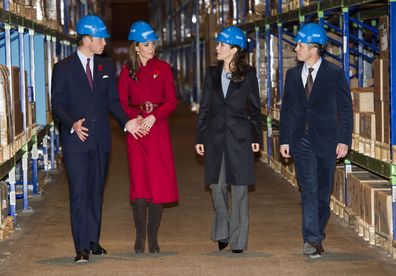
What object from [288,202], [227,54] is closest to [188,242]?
[227,54]

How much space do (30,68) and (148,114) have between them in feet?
14.0

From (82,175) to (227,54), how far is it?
4.75 ft

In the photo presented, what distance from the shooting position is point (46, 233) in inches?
349

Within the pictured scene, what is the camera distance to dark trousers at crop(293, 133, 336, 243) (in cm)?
732

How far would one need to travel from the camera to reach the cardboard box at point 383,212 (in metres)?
7.56

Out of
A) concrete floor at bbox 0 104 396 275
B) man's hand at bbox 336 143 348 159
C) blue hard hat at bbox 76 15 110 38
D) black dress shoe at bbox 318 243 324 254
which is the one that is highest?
blue hard hat at bbox 76 15 110 38

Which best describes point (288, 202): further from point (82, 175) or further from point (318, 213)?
point (82, 175)

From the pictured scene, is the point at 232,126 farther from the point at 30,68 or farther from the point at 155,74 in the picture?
the point at 30,68

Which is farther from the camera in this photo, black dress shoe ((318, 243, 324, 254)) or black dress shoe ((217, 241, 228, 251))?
black dress shoe ((217, 241, 228, 251))

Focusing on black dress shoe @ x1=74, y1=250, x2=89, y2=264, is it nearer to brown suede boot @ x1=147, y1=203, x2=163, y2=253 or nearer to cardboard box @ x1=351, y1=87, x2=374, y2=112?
brown suede boot @ x1=147, y1=203, x2=163, y2=253

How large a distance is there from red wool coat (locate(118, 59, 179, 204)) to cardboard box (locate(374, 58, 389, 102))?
1723mm

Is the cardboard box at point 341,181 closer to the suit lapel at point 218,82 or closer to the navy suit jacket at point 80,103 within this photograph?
the suit lapel at point 218,82

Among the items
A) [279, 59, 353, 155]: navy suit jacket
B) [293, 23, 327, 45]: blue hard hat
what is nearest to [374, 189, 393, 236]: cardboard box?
[279, 59, 353, 155]: navy suit jacket

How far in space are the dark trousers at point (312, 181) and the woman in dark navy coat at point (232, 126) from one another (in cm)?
38
